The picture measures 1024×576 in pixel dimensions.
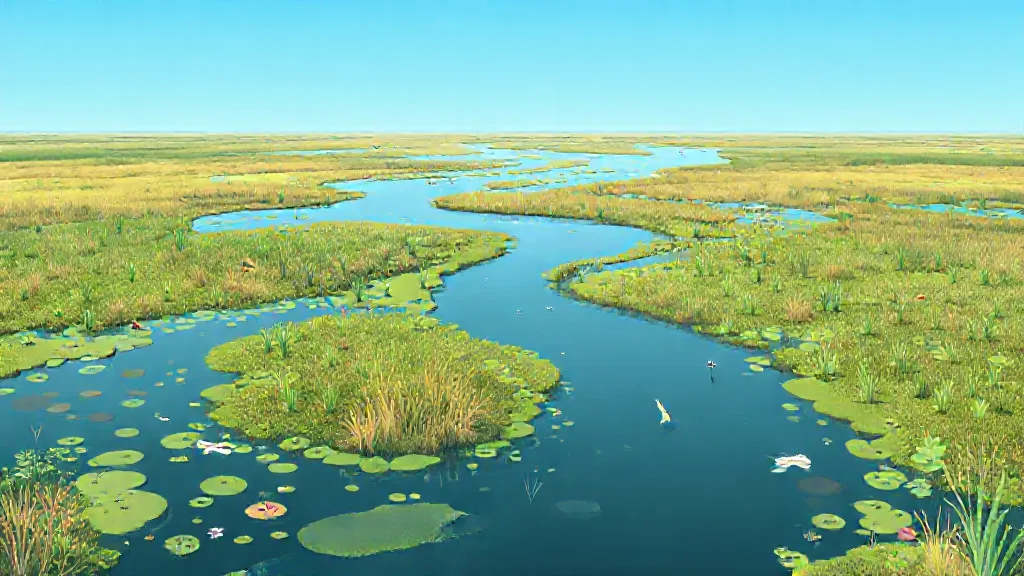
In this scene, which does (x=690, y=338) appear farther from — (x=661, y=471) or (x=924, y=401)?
(x=661, y=471)

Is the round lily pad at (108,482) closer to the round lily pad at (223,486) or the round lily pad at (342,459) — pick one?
the round lily pad at (223,486)

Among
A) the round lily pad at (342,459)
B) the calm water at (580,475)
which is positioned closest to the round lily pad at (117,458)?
the calm water at (580,475)

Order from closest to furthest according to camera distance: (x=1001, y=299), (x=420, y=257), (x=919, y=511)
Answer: (x=919, y=511) → (x=1001, y=299) → (x=420, y=257)

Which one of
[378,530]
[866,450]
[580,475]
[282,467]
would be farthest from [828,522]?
[282,467]

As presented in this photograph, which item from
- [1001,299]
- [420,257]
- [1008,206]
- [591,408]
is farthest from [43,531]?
[1008,206]

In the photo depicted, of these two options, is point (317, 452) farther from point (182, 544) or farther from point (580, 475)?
point (580, 475)

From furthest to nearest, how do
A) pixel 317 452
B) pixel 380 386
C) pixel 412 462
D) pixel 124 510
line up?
pixel 380 386 → pixel 317 452 → pixel 412 462 → pixel 124 510
